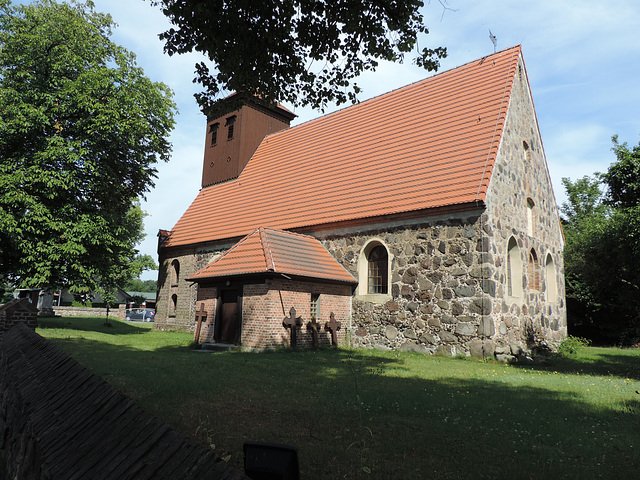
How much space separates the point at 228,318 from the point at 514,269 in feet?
30.7

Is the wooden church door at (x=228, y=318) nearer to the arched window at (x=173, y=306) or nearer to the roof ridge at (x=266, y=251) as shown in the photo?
the roof ridge at (x=266, y=251)

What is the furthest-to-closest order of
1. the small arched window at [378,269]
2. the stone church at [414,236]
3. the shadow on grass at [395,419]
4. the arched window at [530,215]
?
the arched window at [530,215] → the small arched window at [378,269] → the stone church at [414,236] → the shadow on grass at [395,419]

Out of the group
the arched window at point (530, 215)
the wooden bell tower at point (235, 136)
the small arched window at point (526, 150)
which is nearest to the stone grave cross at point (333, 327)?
the arched window at point (530, 215)

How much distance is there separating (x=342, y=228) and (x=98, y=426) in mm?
13105

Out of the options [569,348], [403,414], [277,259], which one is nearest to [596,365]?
[569,348]

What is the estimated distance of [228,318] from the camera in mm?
13617

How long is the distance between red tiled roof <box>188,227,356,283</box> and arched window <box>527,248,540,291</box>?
621cm

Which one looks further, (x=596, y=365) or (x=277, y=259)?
(x=277, y=259)

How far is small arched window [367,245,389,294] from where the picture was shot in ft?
47.0

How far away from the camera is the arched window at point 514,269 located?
43.8 ft

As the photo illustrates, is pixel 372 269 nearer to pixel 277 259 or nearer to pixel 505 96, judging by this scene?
pixel 277 259

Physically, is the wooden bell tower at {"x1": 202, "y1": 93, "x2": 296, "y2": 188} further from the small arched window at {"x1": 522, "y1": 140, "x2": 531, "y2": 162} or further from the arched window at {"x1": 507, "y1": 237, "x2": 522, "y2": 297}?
the arched window at {"x1": 507, "y1": 237, "x2": 522, "y2": 297}

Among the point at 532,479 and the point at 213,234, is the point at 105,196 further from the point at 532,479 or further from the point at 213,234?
the point at 532,479

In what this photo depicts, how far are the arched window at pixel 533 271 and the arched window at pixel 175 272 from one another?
16.1 metres
